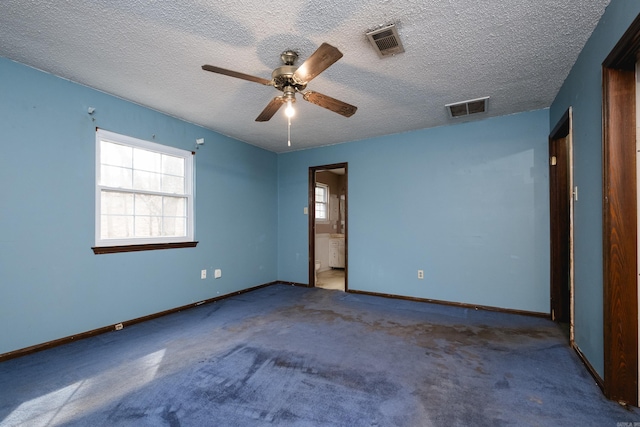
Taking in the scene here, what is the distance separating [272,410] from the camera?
1707 millimetres

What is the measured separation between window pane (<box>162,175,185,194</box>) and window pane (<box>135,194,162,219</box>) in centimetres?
17

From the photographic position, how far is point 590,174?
2072 mm

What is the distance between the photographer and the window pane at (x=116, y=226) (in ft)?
9.83

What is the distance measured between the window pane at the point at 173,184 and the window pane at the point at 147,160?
15 cm

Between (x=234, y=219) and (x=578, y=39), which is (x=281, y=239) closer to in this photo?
(x=234, y=219)

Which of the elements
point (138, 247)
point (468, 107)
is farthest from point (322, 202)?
point (138, 247)

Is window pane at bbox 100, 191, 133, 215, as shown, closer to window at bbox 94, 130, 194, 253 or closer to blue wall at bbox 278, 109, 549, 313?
window at bbox 94, 130, 194, 253

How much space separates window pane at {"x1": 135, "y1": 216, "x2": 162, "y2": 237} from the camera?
332 centimetres

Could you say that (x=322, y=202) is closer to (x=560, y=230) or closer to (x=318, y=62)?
(x=560, y=230)

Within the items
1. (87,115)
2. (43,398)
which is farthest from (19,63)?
(43,398)

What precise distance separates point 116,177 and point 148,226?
67cm

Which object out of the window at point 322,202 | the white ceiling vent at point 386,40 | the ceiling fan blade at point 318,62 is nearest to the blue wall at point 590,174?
the white ceiling vent at point 386,40

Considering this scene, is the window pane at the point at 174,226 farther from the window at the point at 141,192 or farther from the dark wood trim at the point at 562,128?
the dark wood trim at the point at 562,128

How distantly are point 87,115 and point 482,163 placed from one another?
4.72 m
